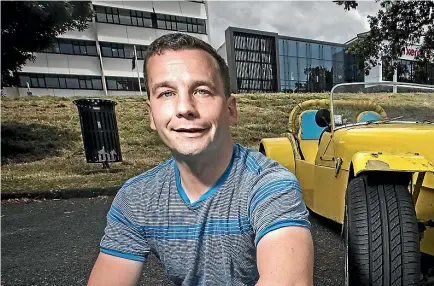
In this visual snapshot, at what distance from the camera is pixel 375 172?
78.4 inches

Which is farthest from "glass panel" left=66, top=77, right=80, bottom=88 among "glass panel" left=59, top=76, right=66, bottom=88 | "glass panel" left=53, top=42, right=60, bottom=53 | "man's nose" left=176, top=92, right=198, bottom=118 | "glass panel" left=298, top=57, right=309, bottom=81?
"man's nose" left=176, top=92, right=198, bottom=118

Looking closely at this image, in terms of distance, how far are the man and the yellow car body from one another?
1198mm

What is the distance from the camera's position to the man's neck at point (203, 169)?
1.00 meters

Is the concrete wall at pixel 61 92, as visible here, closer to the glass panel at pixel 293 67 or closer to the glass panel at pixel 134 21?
the glass panel at pixel 134 21

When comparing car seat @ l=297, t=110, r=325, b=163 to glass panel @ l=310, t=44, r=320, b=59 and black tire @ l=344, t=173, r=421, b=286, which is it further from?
glass panel @ l=310, t=44, r=320, b=59

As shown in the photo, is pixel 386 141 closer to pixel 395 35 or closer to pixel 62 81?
pixel 395 35

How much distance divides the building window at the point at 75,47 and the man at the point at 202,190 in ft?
81.3

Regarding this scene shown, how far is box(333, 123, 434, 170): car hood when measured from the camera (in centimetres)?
243

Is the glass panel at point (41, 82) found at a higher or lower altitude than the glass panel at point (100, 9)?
lower

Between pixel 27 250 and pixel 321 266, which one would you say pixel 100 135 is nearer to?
pixel 27 250

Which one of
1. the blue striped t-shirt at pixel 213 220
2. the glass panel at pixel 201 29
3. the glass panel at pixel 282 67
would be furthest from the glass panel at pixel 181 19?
the blue striped t-shirt at pixel 213 220

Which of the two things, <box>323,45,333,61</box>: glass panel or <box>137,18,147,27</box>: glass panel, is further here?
<box>323,45,333,61</box>: glass panel

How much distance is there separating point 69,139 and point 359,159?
8.34m

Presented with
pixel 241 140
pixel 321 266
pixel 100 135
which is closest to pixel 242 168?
pixel 321 266
